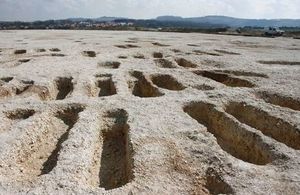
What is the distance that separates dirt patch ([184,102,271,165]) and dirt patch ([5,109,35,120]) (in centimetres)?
729

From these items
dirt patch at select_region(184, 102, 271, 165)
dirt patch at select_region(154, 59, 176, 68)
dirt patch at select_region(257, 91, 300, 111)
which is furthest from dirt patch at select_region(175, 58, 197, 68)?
dirt patch at select_region(184, 102, 271, 165)

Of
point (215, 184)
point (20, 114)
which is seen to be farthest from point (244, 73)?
point (215, 184)

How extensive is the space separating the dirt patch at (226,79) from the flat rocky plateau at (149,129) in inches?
2.8

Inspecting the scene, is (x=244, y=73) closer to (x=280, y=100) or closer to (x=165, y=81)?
(x=165, y=81)

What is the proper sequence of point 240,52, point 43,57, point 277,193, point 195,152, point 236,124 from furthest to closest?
1. point 240,52
2. point 43,57
3. point 236,124
4. point 195,152
5. point 277,193

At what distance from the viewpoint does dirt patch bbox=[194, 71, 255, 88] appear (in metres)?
23.5

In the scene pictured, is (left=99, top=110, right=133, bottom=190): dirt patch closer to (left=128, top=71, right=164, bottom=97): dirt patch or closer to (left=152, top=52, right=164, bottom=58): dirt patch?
(left=128, top=71, right=164, bottom=97): dirt patch

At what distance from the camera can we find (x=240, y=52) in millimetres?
36750

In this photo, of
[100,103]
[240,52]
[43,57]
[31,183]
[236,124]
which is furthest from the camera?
[240,52]

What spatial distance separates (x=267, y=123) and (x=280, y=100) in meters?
3.17

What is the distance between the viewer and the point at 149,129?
15.2 metres

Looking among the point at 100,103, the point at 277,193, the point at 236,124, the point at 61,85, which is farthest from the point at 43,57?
the point at 277,193

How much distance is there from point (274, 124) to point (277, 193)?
259 inches

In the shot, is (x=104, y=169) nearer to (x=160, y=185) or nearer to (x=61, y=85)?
(x=160, y=185)
